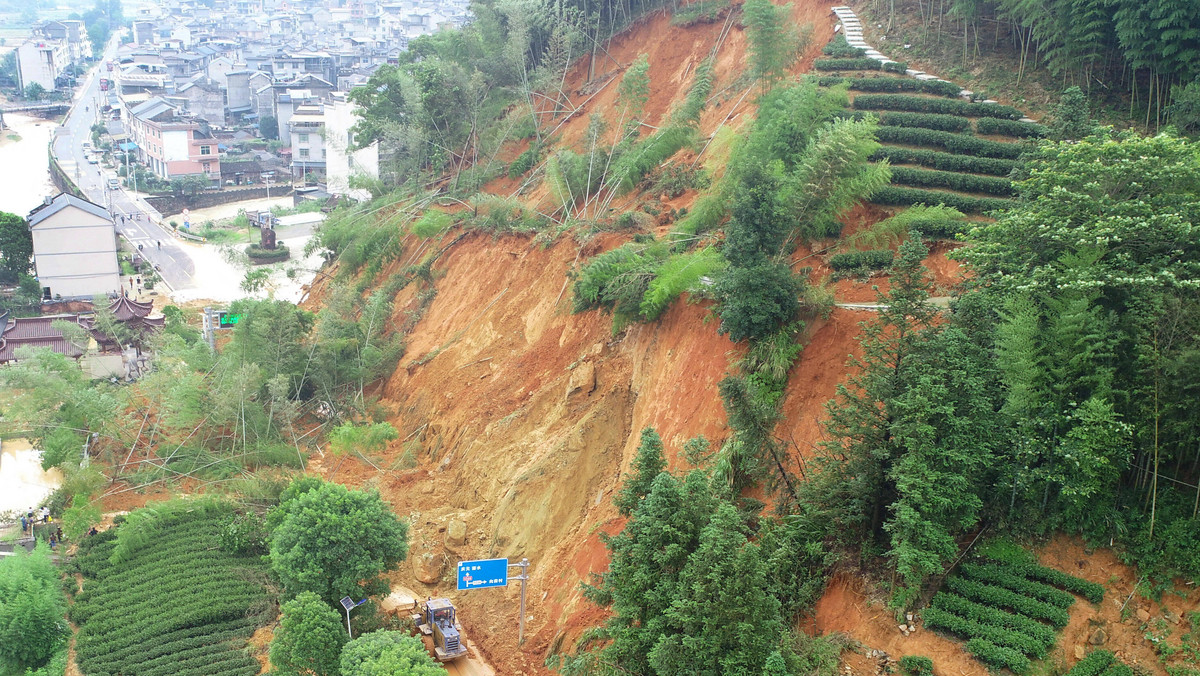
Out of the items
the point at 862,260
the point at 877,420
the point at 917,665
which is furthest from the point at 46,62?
the point at 917,665

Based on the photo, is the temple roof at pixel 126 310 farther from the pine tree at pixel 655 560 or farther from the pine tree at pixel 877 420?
the pine tree at pixel 877 420

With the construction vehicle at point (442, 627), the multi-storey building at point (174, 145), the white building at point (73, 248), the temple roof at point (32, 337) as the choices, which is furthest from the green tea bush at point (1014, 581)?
the multi-storey building at point (174, 145)

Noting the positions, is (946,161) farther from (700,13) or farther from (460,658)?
(700,13)

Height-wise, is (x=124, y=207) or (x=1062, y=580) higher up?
(x=1062, y=580)

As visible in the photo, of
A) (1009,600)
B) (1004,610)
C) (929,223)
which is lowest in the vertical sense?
(1004,610)

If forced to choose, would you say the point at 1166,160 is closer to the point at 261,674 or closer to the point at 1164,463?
the point at 1164,463

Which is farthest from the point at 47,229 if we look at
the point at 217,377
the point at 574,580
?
the point at 574,580

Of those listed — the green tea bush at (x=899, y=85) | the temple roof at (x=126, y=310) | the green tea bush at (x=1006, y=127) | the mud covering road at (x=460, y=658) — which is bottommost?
the mud covering road at (x=460, y=658)
